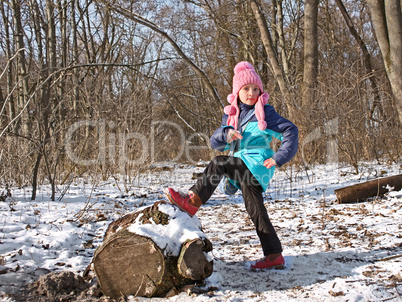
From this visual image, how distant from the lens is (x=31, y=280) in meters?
2.40

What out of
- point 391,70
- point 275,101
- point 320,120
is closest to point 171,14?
point 275,101

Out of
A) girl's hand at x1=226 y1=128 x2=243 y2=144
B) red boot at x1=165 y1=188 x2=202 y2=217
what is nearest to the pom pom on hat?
girl's hand at x1=226 y1=128 x2=243 y2=144

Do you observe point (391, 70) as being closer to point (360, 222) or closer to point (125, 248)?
point (360, 222)

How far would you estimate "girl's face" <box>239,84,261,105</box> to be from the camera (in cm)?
283

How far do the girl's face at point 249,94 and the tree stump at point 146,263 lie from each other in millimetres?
1212

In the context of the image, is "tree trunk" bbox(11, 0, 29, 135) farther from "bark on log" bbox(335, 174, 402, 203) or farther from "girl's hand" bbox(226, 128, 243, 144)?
"bark on log" bbox(335, 174, 402, 203)

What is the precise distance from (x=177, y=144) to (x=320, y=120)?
54.7 feet

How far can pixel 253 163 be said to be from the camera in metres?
2.60

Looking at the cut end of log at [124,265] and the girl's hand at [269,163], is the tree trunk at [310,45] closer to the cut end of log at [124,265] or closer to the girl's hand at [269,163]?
the girl's hand at [269,163]

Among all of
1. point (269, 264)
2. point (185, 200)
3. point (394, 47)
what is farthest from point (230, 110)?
→ point (394, 47)

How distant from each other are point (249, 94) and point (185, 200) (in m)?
1.03

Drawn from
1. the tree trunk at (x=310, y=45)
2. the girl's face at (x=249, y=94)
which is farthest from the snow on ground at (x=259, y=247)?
the tree trunk at (x=310, y=45)

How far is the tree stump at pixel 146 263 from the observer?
7.30 feet

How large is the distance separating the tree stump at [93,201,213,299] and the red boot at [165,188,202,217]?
0.95 feet
